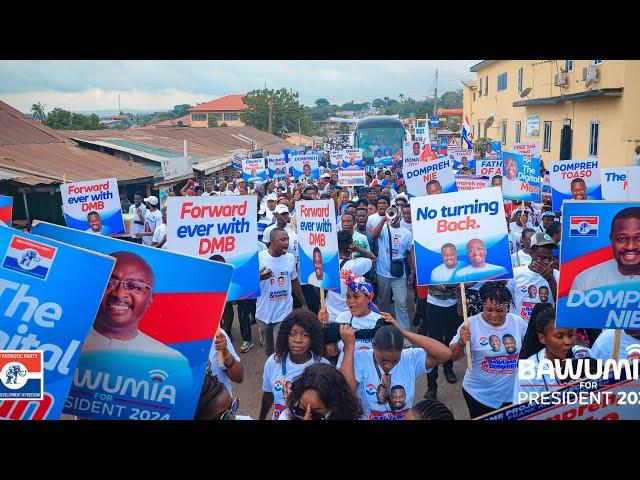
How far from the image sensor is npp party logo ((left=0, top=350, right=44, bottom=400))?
2.67 m

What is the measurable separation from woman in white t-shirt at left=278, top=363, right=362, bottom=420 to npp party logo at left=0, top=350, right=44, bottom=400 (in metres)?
1.27

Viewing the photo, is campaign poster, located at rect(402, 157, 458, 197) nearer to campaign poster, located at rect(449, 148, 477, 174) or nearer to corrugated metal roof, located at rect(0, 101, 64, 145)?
campaign poster, located at rect(449, 148, 477, 174)

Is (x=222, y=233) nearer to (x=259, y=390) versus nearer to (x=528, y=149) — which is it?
(x=259, y=390)

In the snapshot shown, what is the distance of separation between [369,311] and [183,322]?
2106 millimetres

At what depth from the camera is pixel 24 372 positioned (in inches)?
106

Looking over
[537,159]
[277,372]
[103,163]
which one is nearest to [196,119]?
[103,163]

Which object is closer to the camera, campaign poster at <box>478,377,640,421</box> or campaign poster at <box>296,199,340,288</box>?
campaign poster at <box>478,377,640,421</box>

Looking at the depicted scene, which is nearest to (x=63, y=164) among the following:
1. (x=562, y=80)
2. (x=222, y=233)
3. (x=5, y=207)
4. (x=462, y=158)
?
(x=462, y=158)

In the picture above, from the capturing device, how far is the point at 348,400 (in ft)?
10.7

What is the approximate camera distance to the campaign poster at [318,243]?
589 cm

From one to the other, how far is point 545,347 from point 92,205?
23.1ft

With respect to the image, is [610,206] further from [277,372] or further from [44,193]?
[44,193]

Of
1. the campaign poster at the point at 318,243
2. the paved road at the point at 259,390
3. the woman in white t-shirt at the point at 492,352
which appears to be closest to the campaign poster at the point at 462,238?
the woman in white t-shirt at the point at 492,352

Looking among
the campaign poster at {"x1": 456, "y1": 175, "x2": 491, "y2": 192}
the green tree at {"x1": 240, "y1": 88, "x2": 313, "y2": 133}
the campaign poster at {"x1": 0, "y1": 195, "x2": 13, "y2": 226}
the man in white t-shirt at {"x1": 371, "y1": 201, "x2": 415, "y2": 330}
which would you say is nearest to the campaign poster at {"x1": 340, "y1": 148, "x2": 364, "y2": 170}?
the campaign poster at {"x1": 456, "y1": 175, "x2": 491, "y2": 192}
